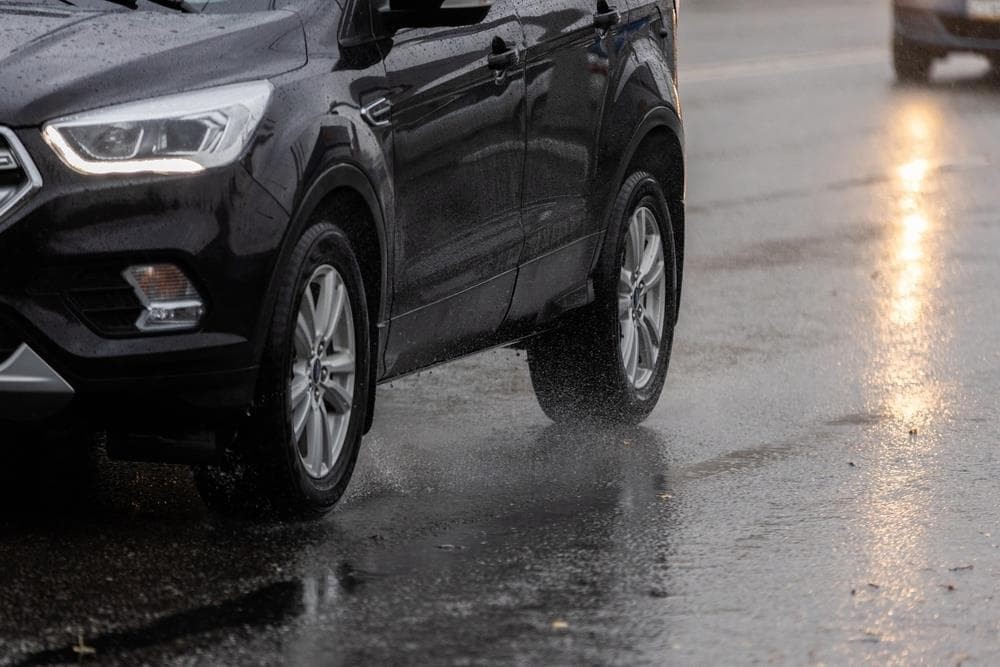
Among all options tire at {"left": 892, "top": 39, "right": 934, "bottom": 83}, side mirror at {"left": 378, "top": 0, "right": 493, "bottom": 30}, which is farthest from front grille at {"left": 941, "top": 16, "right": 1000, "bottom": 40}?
side mirror at {"left": 378, "top": 0, "right": 493, "bottom": 30}

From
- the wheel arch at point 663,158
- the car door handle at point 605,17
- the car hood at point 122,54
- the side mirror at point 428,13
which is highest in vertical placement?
the car hood at point 122,54

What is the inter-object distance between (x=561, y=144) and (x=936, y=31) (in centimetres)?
1457

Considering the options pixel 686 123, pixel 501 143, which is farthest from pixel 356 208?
pixel 686 123

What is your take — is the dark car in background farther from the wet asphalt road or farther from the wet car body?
the wet car body

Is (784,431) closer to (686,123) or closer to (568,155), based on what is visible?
(568,155)

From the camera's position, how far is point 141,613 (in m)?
5.25

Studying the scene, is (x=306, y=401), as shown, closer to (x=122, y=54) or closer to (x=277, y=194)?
(x=277, y=194)

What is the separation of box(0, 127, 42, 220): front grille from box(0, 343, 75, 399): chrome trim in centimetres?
34

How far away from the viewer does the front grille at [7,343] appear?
5504mm

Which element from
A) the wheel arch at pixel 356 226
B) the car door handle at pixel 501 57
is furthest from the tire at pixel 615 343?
the wheel arch at pixel 356 226

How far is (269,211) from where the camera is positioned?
5609 mm

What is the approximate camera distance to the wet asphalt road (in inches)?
202

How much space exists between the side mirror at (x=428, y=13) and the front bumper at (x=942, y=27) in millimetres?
15421

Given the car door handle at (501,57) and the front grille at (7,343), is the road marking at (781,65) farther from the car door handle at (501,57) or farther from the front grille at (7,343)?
the front grille at (7,343)
